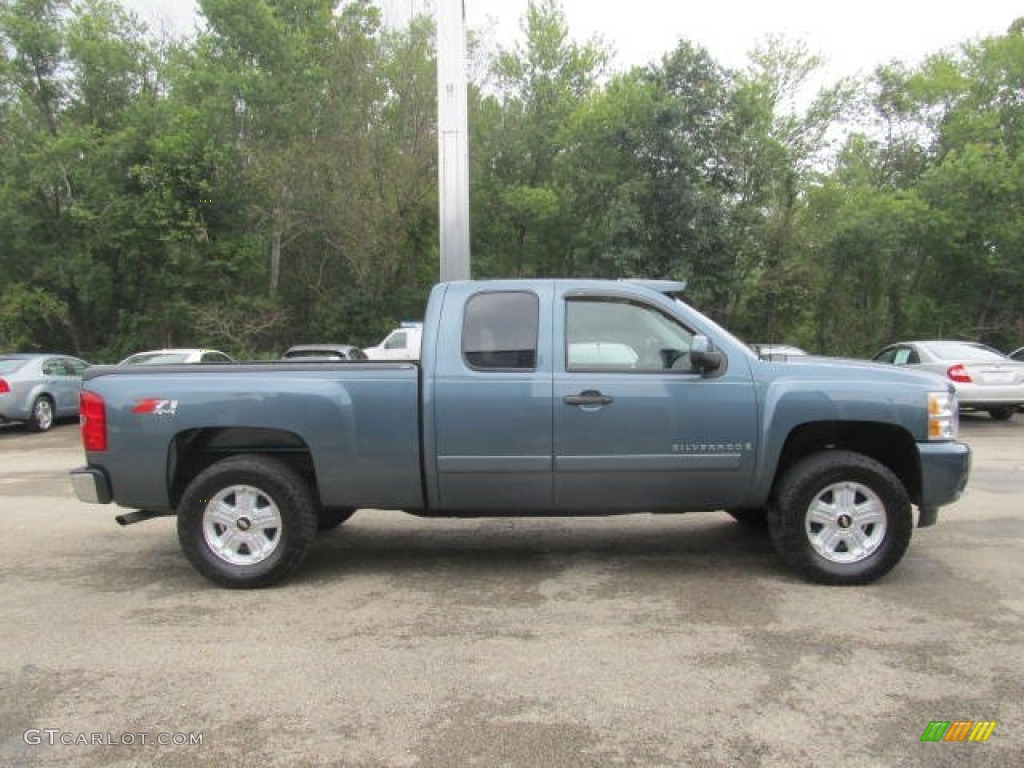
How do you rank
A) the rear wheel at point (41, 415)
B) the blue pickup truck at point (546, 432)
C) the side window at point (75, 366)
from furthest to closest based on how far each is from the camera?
the side window at point (75, 366), the rear wheel at point (41, 415), the blue pickup truck at point (546, 432)

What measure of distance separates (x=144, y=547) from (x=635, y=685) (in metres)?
4.41

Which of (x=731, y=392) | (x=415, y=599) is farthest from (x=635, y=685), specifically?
(x=731, y=392)

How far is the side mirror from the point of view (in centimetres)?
489

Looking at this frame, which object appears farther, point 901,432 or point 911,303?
point 911,303

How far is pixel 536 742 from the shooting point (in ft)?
10.4

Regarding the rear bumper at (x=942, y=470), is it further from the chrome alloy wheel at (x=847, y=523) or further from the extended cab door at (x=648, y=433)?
the extended cab door at (x=648, y=433)

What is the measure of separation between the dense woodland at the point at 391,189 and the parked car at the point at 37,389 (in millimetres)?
9189

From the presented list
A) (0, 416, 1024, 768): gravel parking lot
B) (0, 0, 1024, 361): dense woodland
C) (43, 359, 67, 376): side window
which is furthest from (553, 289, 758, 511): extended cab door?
(0, 0, 1024, 361): dense woodland

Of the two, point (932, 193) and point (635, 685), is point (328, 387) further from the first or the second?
point (932, 193)

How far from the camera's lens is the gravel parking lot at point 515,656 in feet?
10.4

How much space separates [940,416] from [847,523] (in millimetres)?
892

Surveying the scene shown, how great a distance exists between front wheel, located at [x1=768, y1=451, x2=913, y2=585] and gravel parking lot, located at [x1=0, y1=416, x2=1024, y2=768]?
16cm

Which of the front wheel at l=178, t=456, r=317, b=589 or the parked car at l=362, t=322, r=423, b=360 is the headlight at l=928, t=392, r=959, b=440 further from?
the parked car at l=362, t=322, r=423, b=360

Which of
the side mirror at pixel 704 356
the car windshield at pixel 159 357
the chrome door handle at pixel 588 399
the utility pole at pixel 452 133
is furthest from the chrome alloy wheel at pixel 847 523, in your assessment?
the car windshield at pixel 159 357
